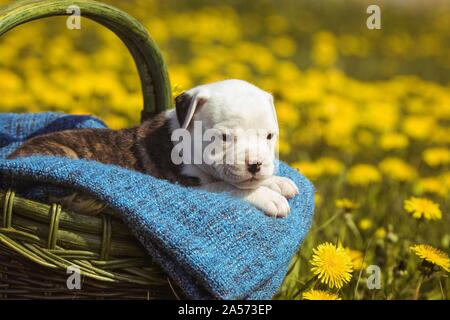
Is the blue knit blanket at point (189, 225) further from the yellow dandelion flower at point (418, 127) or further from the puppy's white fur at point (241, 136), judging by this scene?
→ the yellow dandelion flower at point (418, 127)

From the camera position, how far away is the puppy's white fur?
83.6 inches

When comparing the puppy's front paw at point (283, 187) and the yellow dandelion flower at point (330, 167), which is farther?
the yellow dandelion flower at point (330, 167)

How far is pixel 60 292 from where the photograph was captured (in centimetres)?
197

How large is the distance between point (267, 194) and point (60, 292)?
728 mm

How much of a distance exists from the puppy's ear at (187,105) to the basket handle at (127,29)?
16.4 inches

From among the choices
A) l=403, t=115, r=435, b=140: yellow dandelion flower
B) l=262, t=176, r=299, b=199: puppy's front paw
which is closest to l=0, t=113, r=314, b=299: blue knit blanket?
l=262, t=176, r=299, b=199: puppy's front paw

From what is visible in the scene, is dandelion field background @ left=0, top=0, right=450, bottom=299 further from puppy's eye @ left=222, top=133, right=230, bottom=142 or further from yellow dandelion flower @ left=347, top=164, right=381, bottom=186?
puppy's eye @ left=222, top=133, right=230, bottom=142

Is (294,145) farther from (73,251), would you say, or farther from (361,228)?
(73,251)

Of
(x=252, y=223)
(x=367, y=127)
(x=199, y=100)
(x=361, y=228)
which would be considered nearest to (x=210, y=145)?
(x=199, y=100)

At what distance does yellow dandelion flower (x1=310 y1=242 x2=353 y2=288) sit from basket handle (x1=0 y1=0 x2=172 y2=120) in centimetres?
95

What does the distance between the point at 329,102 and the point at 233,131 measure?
2.29 m

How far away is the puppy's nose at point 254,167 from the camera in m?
2.10

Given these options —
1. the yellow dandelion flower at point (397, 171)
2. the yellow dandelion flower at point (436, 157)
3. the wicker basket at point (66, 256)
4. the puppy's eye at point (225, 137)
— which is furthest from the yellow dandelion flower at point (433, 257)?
the yellow dandelion flower at point (436, 157)

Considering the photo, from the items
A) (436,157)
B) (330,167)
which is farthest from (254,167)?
(436,157)
